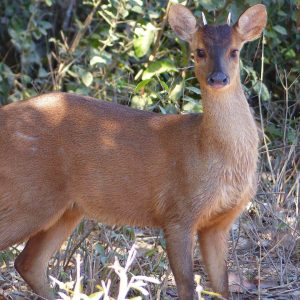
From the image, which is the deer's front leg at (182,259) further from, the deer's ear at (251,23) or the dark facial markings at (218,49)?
the deer's ear at (251,23)

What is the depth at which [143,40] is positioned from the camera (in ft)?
26.5

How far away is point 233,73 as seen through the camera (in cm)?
564

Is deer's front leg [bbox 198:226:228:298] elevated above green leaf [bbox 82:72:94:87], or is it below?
above

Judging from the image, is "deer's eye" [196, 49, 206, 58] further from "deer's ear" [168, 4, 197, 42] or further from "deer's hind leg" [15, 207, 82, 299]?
"deer's hind leg" [15, 207, 82, 299]

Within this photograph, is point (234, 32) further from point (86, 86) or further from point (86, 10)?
point (86, 10)

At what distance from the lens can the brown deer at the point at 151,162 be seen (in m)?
5.57

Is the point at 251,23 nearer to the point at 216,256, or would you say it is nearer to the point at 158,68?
the point at 216,256

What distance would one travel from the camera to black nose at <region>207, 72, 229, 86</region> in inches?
216

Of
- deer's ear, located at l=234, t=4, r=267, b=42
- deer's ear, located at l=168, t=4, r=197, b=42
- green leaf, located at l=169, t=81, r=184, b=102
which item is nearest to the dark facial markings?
deer's ear, located at l=234, t=4, r=267, b=42

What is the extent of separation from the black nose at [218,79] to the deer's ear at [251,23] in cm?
45

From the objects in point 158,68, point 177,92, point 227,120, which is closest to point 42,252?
point 227,120

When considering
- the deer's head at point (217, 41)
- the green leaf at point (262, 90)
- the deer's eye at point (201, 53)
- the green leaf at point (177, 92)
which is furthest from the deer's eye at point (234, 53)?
the green leaf at point (262, 90)

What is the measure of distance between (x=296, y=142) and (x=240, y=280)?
166 centimetres

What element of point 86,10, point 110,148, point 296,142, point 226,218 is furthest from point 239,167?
point 86,10
